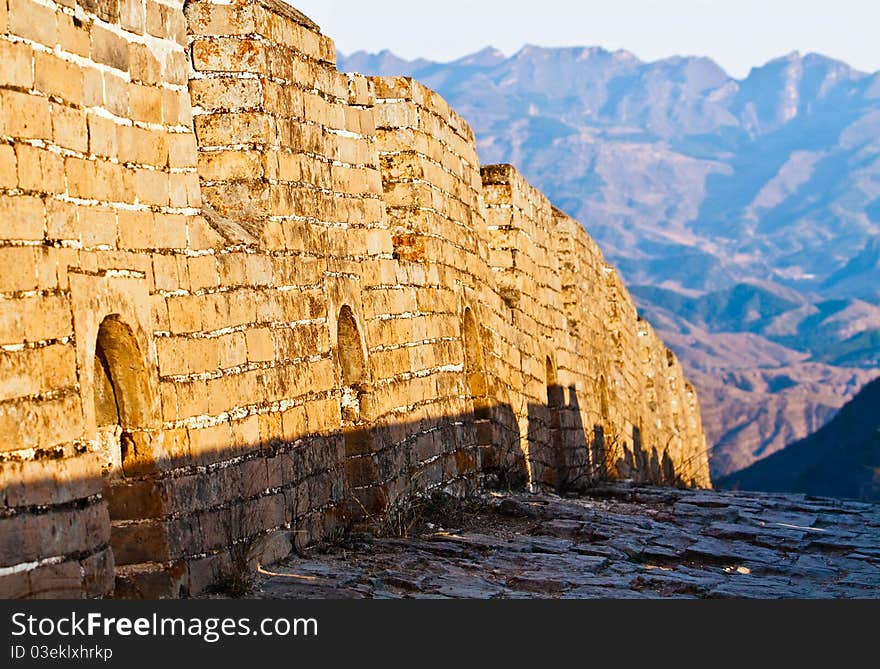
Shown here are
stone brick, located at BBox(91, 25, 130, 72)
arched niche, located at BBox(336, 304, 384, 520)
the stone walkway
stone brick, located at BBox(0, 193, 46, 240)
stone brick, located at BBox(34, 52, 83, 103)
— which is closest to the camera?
stone brick, located at BBox(0, 193, 46, 240)

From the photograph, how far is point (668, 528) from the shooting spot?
11.8 m

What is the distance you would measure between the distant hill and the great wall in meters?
41.3

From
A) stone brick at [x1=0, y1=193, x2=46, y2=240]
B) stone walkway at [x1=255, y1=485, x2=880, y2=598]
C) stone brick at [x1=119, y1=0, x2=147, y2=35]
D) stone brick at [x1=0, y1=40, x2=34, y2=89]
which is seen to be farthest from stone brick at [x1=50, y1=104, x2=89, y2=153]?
stone walkway at [x1=255, y1=485, x2=880, y2=598]

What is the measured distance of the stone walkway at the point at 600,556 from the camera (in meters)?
7.62

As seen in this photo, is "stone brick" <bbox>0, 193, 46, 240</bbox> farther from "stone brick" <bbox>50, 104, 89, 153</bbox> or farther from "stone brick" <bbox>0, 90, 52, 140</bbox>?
"stone brick" <bbox>50, 104, 89, 153</bbox>

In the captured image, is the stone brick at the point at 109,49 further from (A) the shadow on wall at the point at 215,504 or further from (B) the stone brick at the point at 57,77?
(A) the shadow on wall at the point at 215,504

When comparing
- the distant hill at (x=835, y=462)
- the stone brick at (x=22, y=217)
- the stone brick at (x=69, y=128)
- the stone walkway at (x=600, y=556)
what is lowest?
the distant hill at (x=835, y=462)

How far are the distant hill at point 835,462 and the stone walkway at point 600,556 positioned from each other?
1525 inches

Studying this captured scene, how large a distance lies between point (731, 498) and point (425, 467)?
617 centimetres

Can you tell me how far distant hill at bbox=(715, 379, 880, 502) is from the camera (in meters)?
55.6

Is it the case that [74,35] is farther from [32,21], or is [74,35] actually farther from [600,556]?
[600,556]

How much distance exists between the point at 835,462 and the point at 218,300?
56.3 m

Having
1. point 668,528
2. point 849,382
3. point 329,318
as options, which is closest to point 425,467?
point 329,318

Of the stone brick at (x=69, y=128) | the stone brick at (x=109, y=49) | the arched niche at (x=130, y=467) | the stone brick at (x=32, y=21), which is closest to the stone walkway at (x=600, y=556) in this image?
the arched niche at (x=130, y=467)
